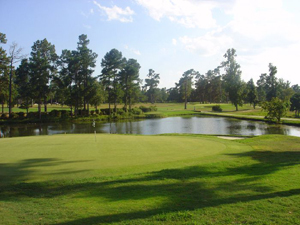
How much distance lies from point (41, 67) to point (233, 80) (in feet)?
191

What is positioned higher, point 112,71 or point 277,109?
point 112,71

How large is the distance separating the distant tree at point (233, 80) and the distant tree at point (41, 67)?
178ft

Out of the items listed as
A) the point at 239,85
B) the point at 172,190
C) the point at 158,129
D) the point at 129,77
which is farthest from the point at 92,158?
the point at 239,85

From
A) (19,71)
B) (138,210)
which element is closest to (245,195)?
(138,210)

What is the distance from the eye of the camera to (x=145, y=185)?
8.36 metres

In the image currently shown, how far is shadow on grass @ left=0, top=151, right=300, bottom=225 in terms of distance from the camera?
6.33 metres

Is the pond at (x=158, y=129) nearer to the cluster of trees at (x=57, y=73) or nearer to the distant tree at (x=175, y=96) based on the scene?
the cluster of trees at (x=57, y=73)

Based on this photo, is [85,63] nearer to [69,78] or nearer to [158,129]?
[69,78]

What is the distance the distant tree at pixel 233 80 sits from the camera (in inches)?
3091

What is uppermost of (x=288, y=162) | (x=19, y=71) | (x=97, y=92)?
(x=19, y=71)

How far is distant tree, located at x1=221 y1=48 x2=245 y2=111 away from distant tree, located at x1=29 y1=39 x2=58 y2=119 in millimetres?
54259

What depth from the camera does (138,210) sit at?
20.2ft

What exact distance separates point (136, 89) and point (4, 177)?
64.4 m

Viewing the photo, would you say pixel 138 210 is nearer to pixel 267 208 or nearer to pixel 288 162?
pixel 267 208
